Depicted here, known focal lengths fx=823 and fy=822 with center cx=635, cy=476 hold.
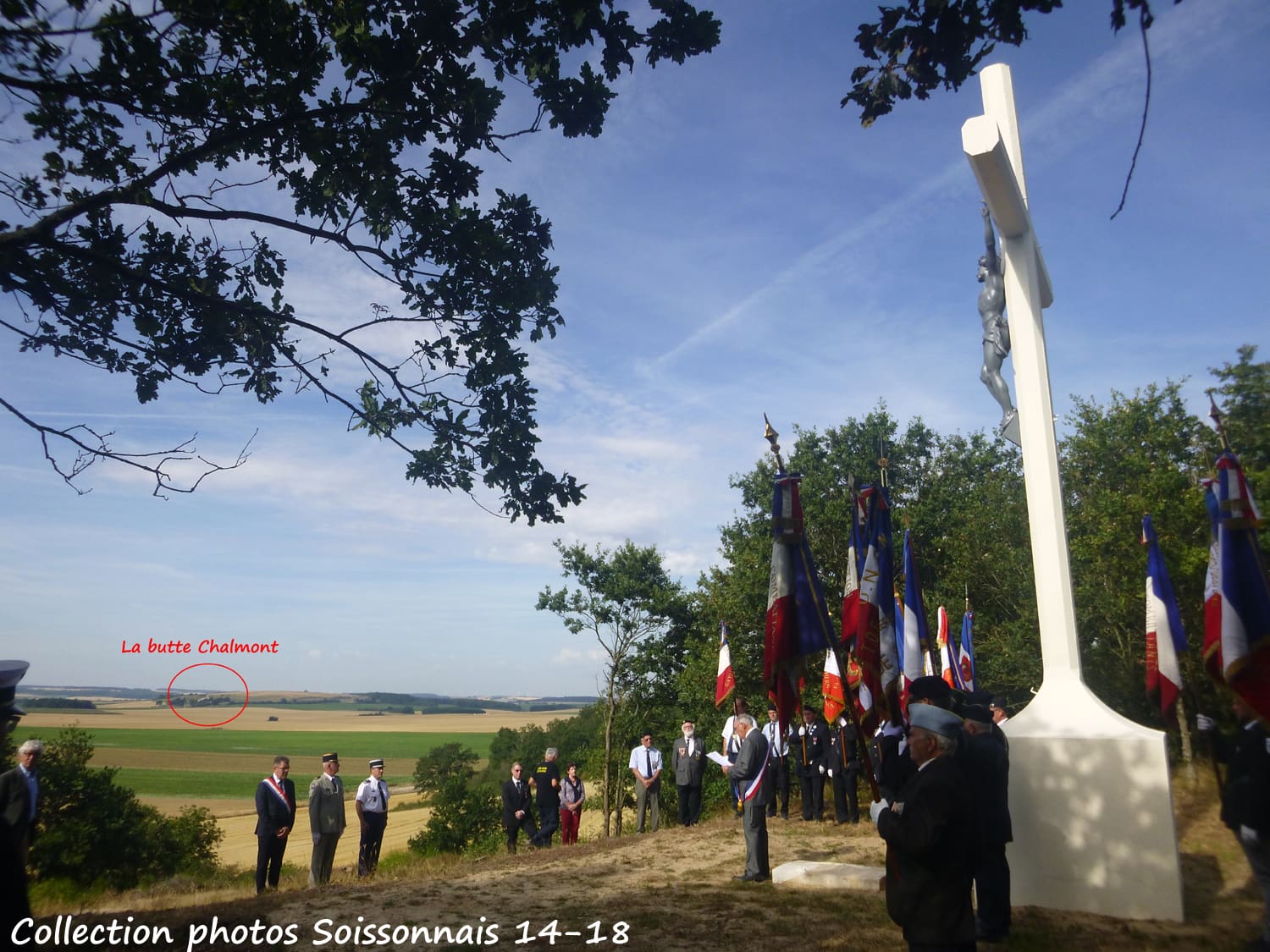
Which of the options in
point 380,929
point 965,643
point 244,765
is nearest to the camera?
point 380,929

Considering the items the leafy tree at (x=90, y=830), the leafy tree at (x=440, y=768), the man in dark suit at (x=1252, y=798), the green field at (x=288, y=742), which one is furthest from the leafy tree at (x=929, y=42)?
the green field at (x=288, y=742)

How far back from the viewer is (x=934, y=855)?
3.82m

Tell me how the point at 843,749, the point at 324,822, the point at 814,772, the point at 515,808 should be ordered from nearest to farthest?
the point at 324,822 → the point at 843,749 → the point at 515,808 → the point at 814,772

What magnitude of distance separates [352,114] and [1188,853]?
36.4ft

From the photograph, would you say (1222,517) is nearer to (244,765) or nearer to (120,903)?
(120,903)

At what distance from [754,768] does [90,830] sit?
21355 mm

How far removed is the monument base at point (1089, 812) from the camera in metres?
6.46

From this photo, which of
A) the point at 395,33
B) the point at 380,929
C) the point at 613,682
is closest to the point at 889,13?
the point at 395,33

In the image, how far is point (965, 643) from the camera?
16.3 m

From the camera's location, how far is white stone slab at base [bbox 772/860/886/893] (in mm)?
8430

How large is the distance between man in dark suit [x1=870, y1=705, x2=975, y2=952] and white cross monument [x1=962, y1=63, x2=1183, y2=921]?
357cm

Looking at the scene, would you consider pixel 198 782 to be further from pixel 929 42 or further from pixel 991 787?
pixel 929 42

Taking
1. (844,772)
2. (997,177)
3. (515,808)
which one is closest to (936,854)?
(997,177)

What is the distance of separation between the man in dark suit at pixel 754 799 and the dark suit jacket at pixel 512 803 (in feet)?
21.9
